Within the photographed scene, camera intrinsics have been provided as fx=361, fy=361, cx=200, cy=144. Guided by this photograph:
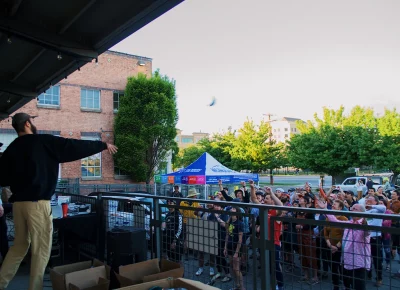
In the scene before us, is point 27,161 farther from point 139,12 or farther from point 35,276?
point 139,12

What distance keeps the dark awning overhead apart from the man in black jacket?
1694 mm

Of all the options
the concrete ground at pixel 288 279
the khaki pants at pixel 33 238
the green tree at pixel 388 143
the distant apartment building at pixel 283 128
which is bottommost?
the concrete ground at pixel 288 279

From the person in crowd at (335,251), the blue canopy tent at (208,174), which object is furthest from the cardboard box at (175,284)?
the blue canopy tent at (208,174)

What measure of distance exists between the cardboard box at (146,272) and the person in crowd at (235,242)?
2.27 feet

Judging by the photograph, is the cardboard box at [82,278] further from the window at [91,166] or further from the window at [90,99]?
the window at [90,99]

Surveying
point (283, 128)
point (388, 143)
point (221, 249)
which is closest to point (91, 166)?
point (221, 249)

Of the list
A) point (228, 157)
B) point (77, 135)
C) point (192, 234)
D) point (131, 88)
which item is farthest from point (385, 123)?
point (192, 234)

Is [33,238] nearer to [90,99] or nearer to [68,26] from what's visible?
[68,26]

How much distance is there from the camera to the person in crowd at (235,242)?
149 inches

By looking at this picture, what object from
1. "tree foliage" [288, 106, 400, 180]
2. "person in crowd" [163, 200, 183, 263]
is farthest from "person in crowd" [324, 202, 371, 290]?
"tree foliage" [288, 106, 400, 180]

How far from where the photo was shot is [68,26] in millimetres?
4922

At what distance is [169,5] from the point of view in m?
4.03

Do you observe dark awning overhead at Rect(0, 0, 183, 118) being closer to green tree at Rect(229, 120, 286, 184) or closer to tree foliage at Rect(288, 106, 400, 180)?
tree foliage at Rect(288, 106, 400, 180)

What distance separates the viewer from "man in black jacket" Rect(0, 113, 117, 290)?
137 inches
